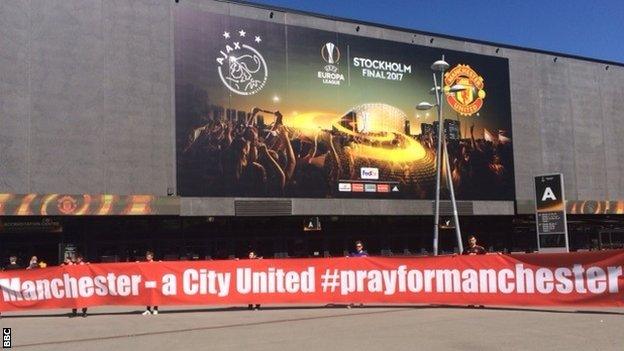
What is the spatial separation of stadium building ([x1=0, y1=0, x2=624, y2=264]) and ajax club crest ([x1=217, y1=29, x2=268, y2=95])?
7cm

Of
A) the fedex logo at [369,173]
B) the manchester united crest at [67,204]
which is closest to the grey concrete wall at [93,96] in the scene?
the manchester united crest at [67,204]

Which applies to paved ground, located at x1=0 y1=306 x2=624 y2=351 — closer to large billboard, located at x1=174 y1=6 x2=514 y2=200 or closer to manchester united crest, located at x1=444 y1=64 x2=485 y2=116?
large billboard, located at x1=174 y1=6 x2=514 y2=200

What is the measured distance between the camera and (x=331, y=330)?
460 inches

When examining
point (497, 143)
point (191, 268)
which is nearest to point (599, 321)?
point (191, 268)

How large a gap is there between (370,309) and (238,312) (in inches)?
122

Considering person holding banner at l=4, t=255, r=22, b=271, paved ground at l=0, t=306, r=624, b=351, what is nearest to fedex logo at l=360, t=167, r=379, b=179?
person holding banner at l=4, t=255, r=22, b=271

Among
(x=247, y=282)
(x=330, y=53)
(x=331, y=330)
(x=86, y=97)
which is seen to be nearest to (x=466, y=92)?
(x=330, y=53)

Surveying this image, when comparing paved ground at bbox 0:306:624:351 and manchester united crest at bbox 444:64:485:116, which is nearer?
paved ground at bbox 0:306:624:351

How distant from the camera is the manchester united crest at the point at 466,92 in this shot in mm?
38000

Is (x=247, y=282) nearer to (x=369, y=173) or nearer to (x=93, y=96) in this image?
(x=93, y=96)

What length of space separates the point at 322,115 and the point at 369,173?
3982 millimetres

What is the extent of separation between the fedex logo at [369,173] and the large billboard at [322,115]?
2.5 inches

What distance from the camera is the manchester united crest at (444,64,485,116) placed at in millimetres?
38000

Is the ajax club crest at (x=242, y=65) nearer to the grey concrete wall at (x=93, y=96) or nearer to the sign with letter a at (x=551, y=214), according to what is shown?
the grey concrete wall at (x=93, y=96)
